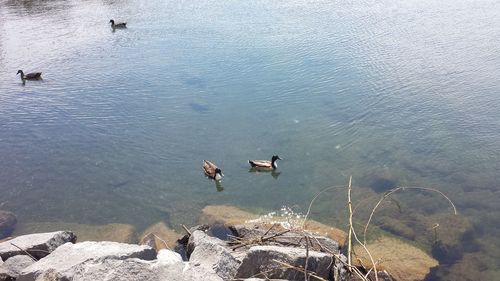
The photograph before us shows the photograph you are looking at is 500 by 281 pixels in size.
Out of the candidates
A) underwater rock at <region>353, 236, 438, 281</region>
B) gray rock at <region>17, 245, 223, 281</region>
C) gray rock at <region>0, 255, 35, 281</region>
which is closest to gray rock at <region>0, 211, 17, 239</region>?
gray rock at <region>0, 255, 35, 281</region>

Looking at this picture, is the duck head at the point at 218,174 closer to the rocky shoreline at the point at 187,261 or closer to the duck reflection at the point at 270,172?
the duck reflection at the point at 270,172

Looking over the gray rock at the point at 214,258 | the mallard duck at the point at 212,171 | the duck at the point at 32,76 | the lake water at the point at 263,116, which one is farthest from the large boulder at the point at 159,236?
the duck at the point at 32,76

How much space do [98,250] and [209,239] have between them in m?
1.89

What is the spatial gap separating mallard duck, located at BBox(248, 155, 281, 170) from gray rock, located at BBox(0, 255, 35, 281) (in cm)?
629

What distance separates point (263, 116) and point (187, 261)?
8144 mm

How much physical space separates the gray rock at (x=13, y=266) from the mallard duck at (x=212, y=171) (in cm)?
519

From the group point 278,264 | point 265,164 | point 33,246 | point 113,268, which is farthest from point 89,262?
point 265,164

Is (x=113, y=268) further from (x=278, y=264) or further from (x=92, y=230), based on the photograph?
(x=92, y=230)

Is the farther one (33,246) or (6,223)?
(6,223)

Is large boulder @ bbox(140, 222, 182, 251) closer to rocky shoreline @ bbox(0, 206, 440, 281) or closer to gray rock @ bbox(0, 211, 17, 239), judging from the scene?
rocky shoreline @ bbox(0, 206, 440, 281)

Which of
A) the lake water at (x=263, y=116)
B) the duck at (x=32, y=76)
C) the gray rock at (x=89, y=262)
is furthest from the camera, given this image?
the duck at (x=32, y=76)

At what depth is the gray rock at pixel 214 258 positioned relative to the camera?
22.4ft

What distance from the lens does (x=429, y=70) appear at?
16.5m

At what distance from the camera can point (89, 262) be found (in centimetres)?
665
